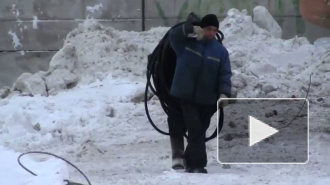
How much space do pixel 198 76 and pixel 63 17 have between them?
7257 mm

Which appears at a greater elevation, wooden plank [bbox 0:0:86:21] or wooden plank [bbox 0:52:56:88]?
wooden plank [bbox 0:0:86:21]

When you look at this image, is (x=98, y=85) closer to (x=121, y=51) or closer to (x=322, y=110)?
(x=121, y=51)

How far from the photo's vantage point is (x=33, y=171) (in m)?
7.31

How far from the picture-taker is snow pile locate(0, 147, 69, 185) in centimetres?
689

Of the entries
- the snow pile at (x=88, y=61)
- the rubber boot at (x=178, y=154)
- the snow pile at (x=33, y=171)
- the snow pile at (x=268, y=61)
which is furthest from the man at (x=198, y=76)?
the snow pile at (x=88, y=61)

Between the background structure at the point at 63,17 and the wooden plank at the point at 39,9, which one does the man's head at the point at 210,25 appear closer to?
the background structure at the point at 63,17

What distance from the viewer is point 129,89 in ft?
38.7

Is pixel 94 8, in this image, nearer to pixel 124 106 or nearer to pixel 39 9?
pixel 39 9

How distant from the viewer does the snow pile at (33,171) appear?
22.6 feet
